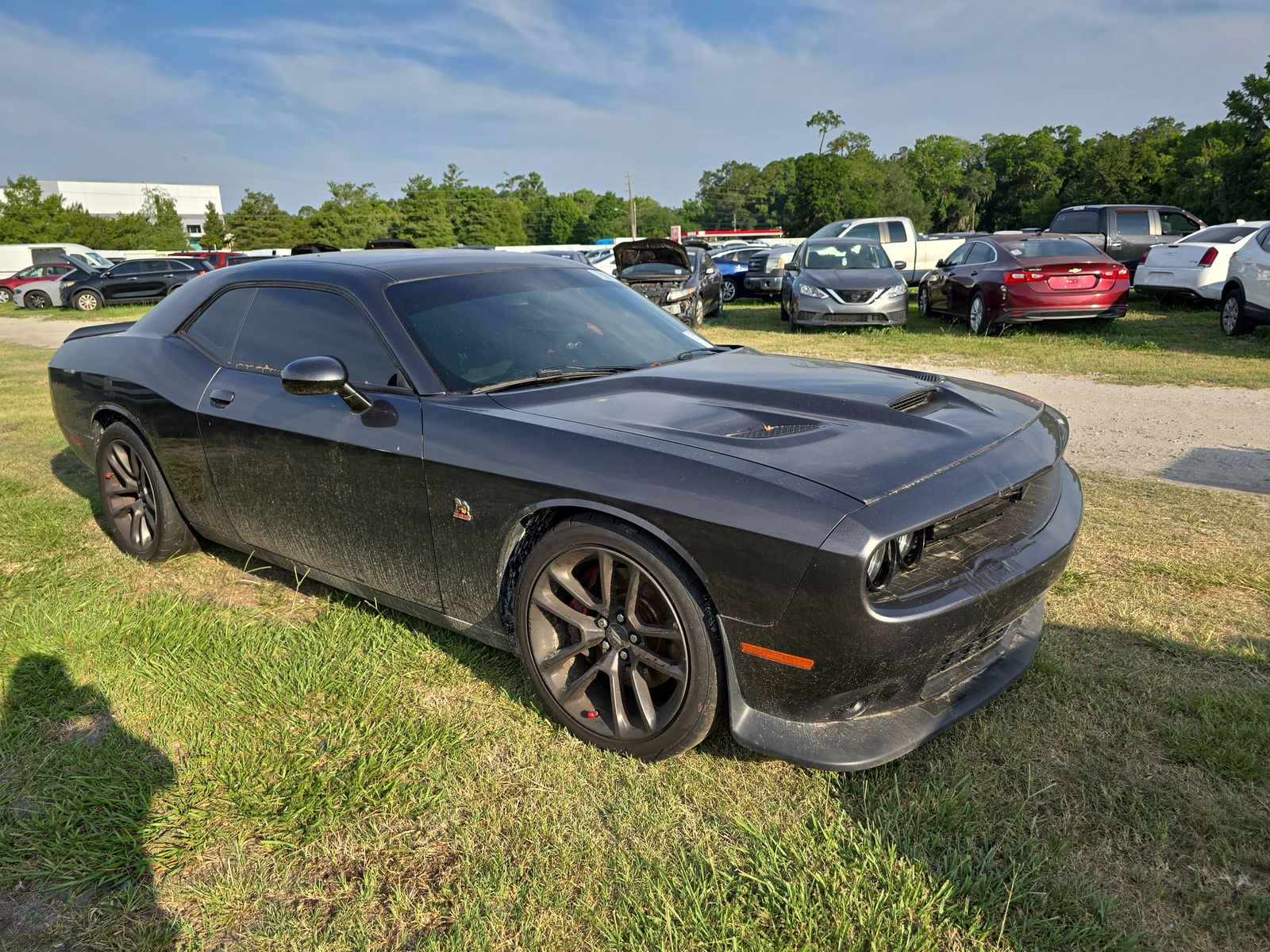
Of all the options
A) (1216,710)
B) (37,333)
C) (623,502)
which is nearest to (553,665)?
(623,502)

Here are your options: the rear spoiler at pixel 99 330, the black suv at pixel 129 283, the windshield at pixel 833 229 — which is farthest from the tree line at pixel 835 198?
the rear spoiler at pixel 99 330

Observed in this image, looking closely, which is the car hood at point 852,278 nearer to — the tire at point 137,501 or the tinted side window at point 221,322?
the tinted side window at point 221,322

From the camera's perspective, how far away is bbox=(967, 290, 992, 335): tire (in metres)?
12.2

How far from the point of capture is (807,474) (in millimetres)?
2197

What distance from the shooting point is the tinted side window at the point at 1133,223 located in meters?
16.0

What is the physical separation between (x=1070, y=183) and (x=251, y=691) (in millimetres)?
65794

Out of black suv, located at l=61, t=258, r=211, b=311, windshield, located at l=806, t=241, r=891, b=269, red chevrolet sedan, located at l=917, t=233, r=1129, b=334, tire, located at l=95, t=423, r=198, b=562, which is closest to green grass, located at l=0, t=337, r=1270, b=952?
tire, located at l=95, t=423, r=198, b=562

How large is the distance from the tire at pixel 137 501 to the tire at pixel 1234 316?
1203cm

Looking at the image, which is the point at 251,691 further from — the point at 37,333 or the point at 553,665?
the point at 37,333

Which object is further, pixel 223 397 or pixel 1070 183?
pixel 1070 183

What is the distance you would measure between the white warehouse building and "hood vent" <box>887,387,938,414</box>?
331 feet

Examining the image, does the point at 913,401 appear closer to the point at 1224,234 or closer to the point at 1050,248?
the point at 1050,248

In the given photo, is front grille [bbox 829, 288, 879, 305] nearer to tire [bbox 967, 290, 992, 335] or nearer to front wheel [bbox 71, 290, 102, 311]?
tire [bbox 967, 290, 992, 335]

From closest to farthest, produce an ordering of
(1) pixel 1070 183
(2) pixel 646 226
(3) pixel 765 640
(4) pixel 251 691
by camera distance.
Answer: (3) pixel 765 640 → (4) pixel 251 691 → (1) pixel 1070 183 → (2) pixel 646 226
